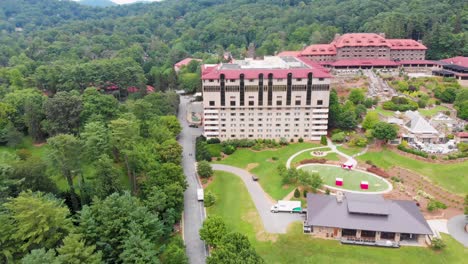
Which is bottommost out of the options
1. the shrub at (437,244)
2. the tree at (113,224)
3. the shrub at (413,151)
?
the shrub at (437,244)

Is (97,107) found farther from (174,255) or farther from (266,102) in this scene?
(174,255)

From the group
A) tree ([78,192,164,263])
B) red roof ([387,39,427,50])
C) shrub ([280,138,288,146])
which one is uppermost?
red roof ([387,39,427,50])

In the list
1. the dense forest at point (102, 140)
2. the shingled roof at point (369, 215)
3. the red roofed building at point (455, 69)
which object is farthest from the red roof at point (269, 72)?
the red roofed building at point (455, 69)

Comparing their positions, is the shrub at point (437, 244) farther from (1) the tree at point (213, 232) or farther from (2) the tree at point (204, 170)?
(2) the tree at point (204, 170)

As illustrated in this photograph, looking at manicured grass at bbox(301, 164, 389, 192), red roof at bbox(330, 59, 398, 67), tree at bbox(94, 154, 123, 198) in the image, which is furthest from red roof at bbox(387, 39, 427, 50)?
tree at bbox(94, 154, 123, 198)

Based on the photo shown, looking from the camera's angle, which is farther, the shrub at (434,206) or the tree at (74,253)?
the shrub at (434,206)

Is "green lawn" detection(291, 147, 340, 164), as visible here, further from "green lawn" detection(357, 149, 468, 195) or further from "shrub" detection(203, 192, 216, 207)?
"shrub" detection(203, 192, 216, 207)
